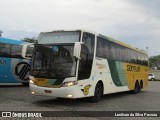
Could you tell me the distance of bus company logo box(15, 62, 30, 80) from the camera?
71.2 feet

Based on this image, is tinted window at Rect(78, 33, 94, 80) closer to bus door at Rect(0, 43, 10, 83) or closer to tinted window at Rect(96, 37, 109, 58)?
tinted window at Rect(96, 37, 109, 58)

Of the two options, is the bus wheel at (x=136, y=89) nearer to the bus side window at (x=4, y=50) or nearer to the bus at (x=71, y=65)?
the bus at (x=71, y=65)

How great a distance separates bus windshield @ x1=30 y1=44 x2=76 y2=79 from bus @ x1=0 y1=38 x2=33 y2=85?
6840 millimetres

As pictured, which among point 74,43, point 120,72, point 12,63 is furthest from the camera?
point 12,63

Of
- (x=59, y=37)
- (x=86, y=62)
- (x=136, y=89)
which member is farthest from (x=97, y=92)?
(x=136, y=89)

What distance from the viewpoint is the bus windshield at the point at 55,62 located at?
13055 mm

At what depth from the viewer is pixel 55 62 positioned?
13195 mm

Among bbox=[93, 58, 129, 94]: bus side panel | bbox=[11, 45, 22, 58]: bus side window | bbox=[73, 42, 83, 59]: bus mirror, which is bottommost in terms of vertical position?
bbox=[93, 58, 129, 94]: bus side panel

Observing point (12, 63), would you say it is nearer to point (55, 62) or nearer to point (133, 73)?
point (133, 73)

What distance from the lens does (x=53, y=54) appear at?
1335cm

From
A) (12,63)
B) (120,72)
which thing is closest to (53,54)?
(120,72)

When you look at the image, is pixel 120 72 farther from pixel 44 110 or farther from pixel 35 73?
pixel 44 110

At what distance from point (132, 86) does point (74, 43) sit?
9.78 meters

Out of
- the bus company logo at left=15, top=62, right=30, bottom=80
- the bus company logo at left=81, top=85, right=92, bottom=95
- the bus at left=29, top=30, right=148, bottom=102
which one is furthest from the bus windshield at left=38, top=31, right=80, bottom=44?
the bus company logo at left=15, top=62, right=30, bottom=80
